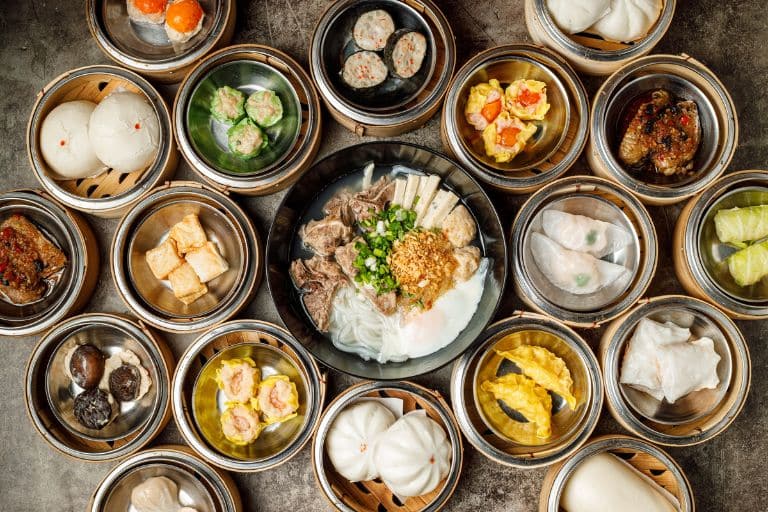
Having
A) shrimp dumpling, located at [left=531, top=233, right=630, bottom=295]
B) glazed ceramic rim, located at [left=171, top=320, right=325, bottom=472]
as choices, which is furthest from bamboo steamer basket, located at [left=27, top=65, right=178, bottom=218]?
shrimp dumpling, located at [left=531, top=233, right=630, bottom=295]

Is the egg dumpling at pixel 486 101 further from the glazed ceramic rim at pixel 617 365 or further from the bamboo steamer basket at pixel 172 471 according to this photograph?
the bamboo steamer basket at pixel 172 471

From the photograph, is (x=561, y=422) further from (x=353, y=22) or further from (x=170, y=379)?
(x=353, y=22)

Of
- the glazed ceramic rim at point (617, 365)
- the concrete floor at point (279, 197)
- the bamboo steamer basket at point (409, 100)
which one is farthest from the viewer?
the concrete floor at point (279, 197)

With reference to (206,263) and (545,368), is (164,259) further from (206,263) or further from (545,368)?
(545,368)

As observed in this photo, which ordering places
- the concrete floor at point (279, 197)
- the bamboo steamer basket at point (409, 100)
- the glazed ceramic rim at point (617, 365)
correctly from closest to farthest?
1. the glazed ceramic rim at point (617, 365)
2. the bamboo steamer basket at point (409, 100)
3. the concrete floor at point (279, 197)

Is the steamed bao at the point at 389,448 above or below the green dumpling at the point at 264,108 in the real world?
below

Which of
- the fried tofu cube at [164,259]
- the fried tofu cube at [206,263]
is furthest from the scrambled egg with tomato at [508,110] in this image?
the fried tofu cube at [164,259]
